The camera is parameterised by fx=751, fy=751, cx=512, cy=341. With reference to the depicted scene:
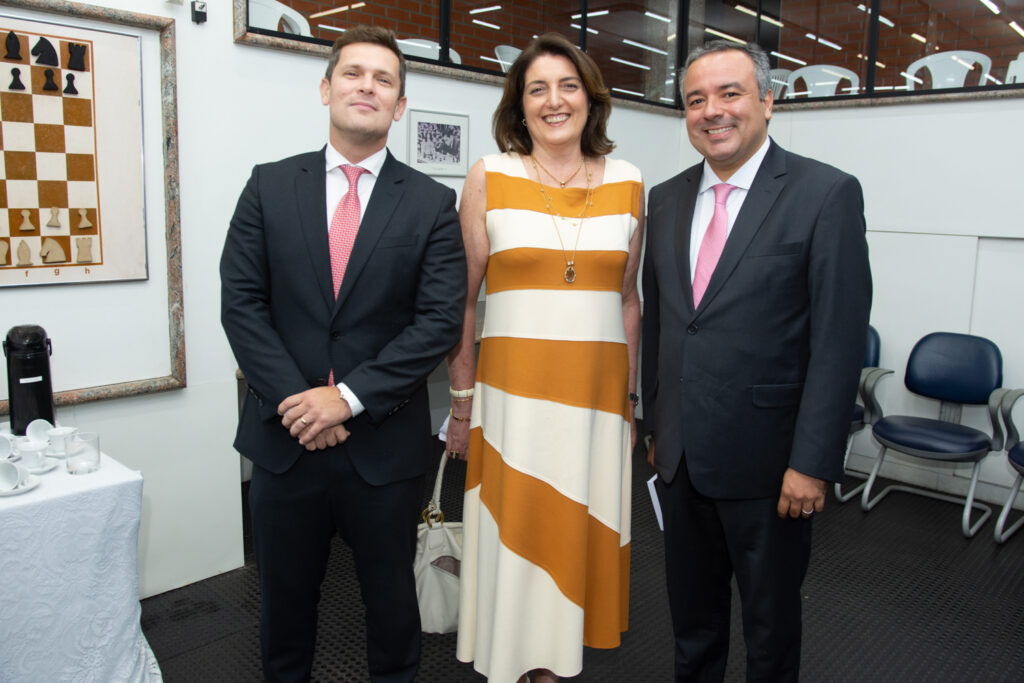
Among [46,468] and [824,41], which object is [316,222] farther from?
[824,41]

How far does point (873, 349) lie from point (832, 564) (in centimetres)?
150

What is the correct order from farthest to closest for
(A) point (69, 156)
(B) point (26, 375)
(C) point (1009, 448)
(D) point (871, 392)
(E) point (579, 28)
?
(E) point (579, 28) < (D) point (871, 392) < (C) point (1009, 448) < (A) point (69, 156) < (B) point (26, 375)

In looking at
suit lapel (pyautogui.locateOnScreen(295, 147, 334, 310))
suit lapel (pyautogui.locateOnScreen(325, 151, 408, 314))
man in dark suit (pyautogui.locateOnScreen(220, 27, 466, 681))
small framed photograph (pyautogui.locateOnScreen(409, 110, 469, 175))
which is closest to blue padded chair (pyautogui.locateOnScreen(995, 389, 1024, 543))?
small framed photograph (pyautogui.locateOnScreen(409, 110, 469, 175))

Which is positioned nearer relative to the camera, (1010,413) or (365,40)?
(365,40)

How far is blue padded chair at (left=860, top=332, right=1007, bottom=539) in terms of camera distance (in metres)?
3.63

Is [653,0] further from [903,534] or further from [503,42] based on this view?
[903,534]

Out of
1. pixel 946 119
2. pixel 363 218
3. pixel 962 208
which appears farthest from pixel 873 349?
pixel 363 218

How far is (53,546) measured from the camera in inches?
70.5

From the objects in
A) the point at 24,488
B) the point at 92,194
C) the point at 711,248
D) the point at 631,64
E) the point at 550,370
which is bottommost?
the point at 24,488

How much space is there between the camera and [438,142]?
372 centimetres

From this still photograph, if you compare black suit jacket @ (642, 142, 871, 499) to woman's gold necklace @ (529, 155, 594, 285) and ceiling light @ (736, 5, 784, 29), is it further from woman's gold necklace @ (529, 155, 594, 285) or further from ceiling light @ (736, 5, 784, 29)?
ceiling light @ (736, 5, 784, 29)

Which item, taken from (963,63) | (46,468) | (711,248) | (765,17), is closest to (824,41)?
(765,17)

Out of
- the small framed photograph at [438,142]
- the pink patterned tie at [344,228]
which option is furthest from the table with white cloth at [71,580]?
the small framed photograph at [438,142]

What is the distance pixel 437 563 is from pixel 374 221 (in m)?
1.07
